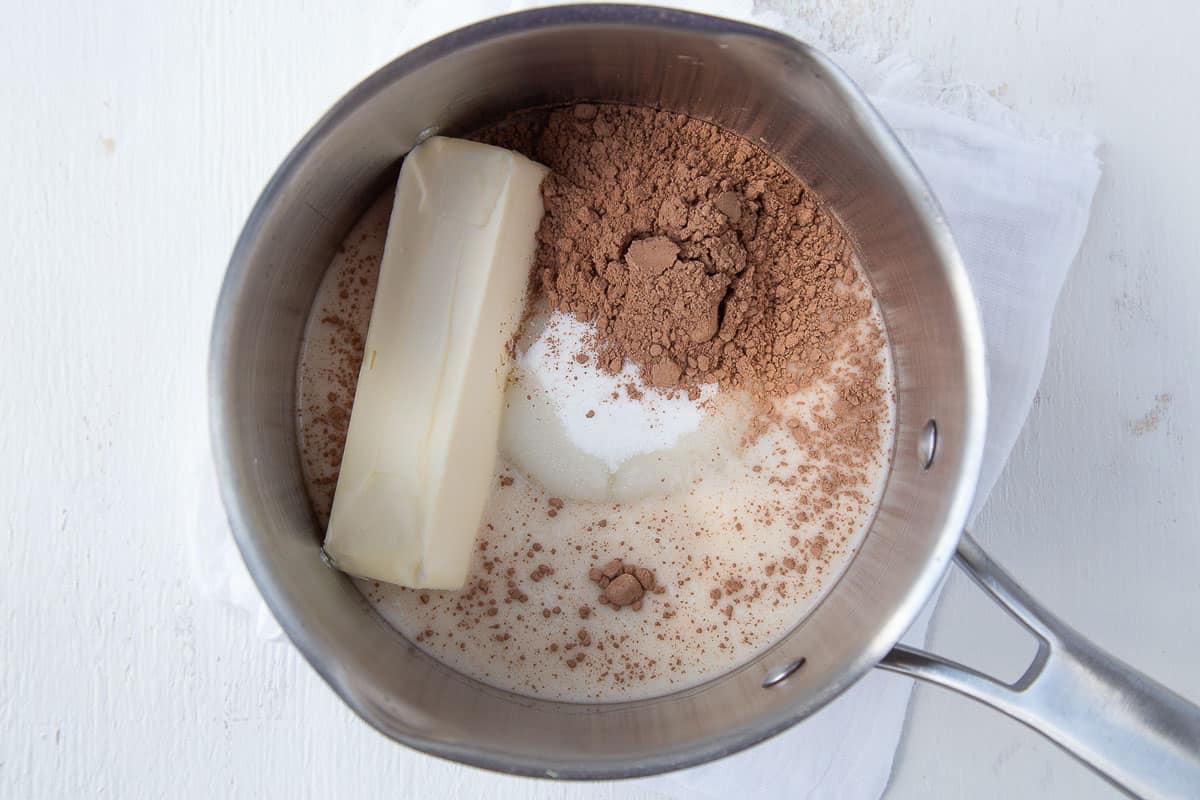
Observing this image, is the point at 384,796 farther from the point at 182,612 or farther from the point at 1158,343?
the point at 1158,343

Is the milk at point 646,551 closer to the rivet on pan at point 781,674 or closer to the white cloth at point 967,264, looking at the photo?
the rivet on pan at point 781,674

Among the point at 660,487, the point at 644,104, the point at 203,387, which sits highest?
the point at 644,104

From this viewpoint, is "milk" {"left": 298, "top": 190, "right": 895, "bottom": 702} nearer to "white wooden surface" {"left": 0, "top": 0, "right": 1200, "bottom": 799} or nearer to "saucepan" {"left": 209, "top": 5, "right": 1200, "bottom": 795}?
"saucepan" {"left": 209, "top": 5, "right": 1200, "bottom": 795}

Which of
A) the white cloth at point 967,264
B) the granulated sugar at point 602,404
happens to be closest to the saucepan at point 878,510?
the white cloth at point 967,264

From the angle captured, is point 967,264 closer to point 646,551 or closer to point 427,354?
point 646,551

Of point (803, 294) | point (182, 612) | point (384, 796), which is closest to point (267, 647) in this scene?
point (182, 612)

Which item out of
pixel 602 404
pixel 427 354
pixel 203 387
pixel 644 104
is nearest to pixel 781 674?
pixel 602 404
